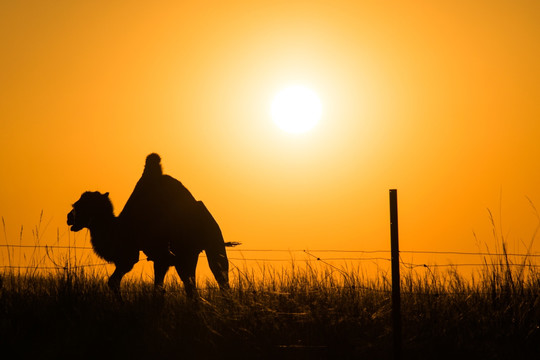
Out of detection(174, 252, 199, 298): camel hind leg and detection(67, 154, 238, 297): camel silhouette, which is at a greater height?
detection(67, 154, 238, 297): camel silhouette

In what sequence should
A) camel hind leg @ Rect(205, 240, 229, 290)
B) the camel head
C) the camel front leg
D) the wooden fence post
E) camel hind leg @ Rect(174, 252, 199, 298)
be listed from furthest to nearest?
camel hind leg @ Rect(205, 240, 229, 290) → the camel head → camel hind leg @ Rect(174, 252, 199, 298) → the camel front leg → the wooden fence post

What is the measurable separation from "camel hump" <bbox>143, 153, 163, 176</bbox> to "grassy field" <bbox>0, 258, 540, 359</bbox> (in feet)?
8.80

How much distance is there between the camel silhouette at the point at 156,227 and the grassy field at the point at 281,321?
205 cm

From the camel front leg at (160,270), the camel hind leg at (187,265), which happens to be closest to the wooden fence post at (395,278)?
the camel hind leg at (187,265)

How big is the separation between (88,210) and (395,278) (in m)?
6.80

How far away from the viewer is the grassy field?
898 centimetres

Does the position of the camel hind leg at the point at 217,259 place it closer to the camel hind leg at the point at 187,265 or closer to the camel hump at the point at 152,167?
the camel hind leg at the point at 187,265

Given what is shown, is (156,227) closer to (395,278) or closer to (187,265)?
(187,265)

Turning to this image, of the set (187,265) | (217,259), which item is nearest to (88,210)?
(187,265)

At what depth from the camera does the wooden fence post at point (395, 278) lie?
27.2ft

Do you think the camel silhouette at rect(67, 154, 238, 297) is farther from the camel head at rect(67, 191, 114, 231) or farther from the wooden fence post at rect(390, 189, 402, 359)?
the wooden fence post at rect(390, 189, 402, 359)

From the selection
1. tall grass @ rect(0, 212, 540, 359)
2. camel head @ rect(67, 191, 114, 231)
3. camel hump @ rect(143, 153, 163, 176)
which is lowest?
tall grass @ rect(0, 212, 540, 359)

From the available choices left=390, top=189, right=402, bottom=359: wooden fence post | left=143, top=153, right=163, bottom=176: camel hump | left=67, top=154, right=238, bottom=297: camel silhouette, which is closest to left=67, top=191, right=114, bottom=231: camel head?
left=67, top=154, right=238, bottom=297: camel silhouette

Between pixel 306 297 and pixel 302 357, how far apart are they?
1.52 meters
